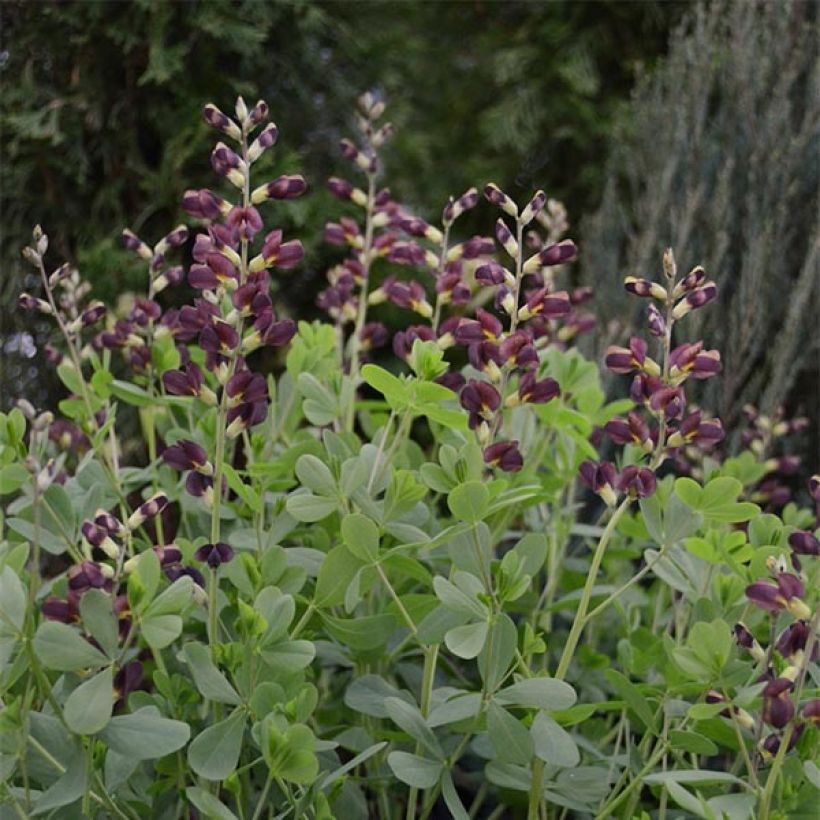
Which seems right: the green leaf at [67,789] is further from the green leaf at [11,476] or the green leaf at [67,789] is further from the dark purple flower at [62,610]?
the green leaf at [11,476]

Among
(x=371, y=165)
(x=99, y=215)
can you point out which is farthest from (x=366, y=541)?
(x=99, y=215)

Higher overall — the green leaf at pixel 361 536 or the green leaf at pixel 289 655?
the green leaf at pixel 361 536

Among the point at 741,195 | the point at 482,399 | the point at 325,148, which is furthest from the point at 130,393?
the point at 741,195

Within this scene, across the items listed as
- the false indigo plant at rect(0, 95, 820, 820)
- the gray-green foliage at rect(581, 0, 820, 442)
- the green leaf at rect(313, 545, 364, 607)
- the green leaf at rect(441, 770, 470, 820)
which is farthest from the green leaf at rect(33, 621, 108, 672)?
the gray-green foliage at rect(581, 0, 820, 442)

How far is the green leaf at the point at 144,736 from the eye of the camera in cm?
87

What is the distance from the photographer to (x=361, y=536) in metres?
1.00

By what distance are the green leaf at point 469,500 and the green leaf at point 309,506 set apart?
140 mm

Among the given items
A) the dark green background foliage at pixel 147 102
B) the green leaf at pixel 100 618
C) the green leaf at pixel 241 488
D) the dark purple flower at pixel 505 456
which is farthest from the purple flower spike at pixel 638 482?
the dark green background foliage at pixel 147 102

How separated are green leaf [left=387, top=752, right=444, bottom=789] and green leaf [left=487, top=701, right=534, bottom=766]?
0.21ft

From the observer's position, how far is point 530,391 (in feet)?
3.60

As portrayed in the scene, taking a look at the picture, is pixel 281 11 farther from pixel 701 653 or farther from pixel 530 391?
pixel 701 653

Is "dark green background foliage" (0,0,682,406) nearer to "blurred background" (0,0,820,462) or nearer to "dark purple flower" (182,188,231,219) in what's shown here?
"blurred background" (0,0,820,462)

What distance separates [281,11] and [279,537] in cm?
212

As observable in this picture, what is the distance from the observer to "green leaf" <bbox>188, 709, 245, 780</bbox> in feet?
2.97
